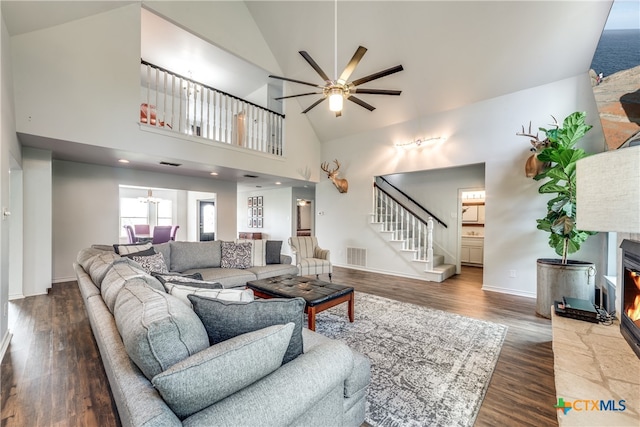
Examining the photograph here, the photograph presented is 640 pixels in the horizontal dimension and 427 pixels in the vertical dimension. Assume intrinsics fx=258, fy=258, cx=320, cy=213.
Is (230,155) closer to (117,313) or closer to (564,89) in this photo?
(117,313)

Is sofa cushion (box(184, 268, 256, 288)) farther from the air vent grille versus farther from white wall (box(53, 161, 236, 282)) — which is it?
the air vent grille

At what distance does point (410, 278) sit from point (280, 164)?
12.6ft

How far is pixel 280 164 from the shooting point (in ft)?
19.9

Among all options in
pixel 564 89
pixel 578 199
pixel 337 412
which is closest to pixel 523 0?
pixel 564 89

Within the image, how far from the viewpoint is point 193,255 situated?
3959 millimetres

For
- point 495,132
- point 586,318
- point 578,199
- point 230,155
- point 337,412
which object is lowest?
point 337,412

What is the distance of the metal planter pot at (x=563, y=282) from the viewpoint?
10.3ft

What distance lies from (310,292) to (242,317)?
174cm

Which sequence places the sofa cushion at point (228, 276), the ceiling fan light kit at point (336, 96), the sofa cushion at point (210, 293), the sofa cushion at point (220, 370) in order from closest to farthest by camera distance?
the sofa cushion at point (220, 370) → the sofa cushion at point (210, 293) → the ceiling fan light kit at point (336, 96) → the sofa cushion at point (228, 276)

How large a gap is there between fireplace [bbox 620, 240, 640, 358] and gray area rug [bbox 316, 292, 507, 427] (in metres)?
0.94

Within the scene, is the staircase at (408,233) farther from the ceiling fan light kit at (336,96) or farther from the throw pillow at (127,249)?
the throw pillow at (127,249)

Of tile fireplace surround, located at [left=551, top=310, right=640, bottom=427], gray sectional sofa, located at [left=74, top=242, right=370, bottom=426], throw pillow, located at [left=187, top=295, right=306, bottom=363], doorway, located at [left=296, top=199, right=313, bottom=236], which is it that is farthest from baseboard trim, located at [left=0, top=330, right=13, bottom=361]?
doorway, located at [left=296, top=199, right=313, bottom=236]

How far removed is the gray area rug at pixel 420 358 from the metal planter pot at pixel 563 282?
840mm

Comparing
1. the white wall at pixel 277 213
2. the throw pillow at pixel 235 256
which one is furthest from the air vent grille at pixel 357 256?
the throw pillow at pixel 235 256
